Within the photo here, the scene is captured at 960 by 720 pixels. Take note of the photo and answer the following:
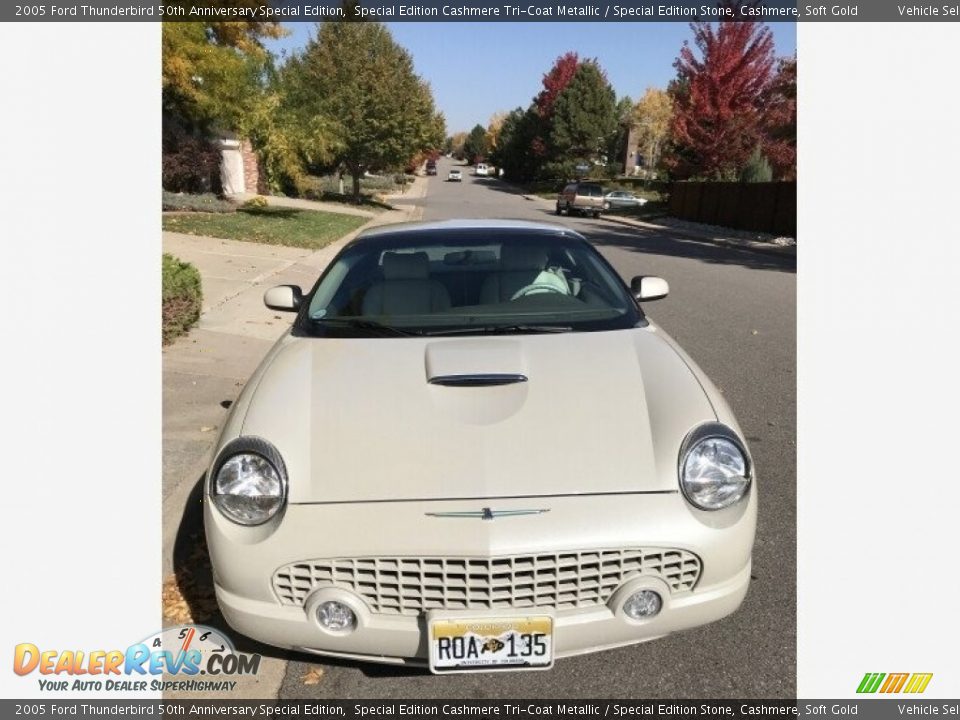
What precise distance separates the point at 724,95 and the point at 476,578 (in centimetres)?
3242

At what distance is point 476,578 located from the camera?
2.27 m

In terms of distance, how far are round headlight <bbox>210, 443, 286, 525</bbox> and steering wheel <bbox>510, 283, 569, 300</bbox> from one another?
1.53 metres

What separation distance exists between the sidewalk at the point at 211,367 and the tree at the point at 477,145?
12511 centimetres

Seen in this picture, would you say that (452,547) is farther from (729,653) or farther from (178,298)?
(178,298)

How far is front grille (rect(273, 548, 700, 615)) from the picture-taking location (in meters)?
2.26

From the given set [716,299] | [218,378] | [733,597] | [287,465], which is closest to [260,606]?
[287,465]

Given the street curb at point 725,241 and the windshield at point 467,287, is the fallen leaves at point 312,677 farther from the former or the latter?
the street curb at point 725,241

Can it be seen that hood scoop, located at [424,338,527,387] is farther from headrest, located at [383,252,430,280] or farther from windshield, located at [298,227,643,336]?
headrest, located at [383,252,430,280]

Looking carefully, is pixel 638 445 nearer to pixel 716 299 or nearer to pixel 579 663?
pixel 579 663

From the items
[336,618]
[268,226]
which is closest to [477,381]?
[336,618]

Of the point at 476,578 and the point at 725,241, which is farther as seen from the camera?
the point at 725,241

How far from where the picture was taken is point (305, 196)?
112ft

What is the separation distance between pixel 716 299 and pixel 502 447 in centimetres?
930
